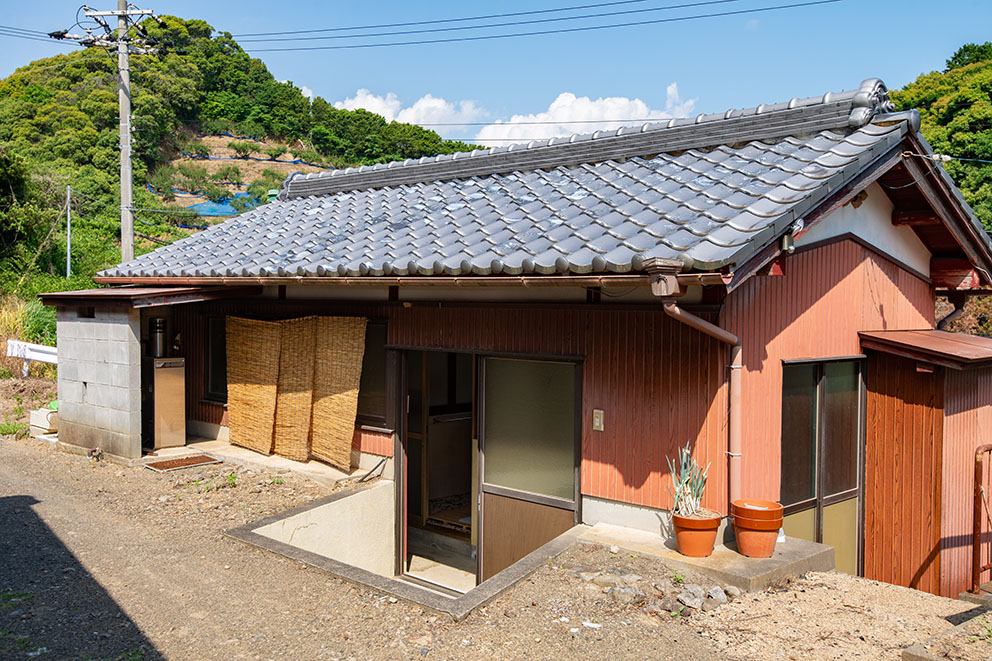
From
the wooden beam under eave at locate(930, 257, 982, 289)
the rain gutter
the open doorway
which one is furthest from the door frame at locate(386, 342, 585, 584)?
the wooden beam under eave at locate(930, 257, 982, 289)

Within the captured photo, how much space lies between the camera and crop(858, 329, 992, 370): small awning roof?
600cm

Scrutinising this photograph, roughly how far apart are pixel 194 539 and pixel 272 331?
122 inches

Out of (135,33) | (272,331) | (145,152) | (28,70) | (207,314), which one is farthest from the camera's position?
(28,70)

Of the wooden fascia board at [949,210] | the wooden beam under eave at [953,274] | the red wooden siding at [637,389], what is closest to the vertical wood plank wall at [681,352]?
the red wooden siding at [637,389]

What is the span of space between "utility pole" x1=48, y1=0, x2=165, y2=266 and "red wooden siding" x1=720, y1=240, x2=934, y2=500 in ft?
41.6

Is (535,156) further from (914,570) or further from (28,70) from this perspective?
(28,70)

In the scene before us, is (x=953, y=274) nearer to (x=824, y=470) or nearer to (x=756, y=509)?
(x=824, y=470)

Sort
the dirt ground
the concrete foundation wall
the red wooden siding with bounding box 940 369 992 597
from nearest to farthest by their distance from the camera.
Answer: the dirt ground
the red wooden siding with bounding box 940 369 992 597
the concrete foundation wall

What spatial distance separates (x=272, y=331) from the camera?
8.58 meters

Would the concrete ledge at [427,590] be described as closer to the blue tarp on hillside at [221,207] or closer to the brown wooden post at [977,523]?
the brown wooden post at [977,523]

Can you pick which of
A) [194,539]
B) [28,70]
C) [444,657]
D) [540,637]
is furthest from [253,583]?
[28,70]

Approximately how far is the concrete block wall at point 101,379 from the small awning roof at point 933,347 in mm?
8145

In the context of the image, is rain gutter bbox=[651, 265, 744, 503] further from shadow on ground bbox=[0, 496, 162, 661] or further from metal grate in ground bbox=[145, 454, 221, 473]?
metal grate in ground bbox=[145, 454, 221, 473]

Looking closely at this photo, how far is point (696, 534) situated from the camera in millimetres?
4957
